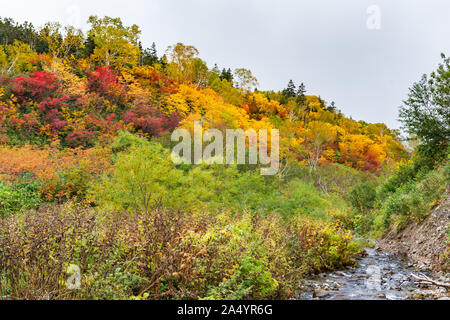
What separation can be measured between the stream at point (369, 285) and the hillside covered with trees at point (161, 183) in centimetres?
51

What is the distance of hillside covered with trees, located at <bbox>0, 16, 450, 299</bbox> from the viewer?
4.27 m

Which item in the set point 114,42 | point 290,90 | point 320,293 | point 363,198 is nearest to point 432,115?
point 363,198

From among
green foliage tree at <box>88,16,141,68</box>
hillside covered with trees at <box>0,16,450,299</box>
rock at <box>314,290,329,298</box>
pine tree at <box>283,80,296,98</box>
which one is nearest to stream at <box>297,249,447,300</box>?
rock at <box>314,290,329,298</box>

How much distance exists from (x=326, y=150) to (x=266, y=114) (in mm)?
8496

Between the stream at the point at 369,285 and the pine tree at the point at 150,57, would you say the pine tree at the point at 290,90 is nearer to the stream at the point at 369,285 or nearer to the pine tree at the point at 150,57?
the pine tree at the point at 150,57

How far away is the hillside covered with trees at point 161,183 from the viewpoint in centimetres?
427

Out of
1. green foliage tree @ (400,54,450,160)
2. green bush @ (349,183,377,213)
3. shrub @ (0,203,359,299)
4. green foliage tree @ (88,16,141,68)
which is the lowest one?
green bush @ (349,183,377,213)

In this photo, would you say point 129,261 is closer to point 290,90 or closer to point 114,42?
point 114,42

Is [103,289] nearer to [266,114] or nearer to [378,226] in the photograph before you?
[378,226]

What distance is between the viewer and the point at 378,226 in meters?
16.8

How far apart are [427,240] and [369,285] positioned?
4.18 m

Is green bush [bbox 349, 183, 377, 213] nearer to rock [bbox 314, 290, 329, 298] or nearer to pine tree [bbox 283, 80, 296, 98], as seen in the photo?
rock [bbox 314, 290, 329, 298]

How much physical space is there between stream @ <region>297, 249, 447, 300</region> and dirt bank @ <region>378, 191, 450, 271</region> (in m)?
0.56

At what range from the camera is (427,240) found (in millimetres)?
10203
